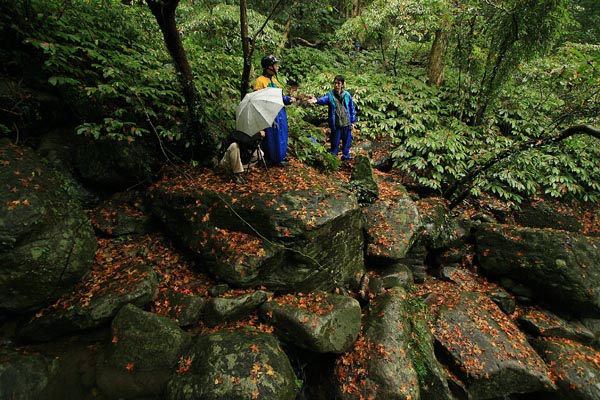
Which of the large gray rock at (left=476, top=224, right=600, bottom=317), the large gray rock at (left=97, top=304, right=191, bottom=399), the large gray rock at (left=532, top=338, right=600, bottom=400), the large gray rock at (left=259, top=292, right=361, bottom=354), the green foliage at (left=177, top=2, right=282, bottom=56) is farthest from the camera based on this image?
the green foliage at (left=177, top=2, right=282, bottom=56)

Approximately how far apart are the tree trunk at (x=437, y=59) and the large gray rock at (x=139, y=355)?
1285cm

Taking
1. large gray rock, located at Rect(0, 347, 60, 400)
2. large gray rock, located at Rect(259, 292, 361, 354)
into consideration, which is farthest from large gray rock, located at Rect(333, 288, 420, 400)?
large gray rock, located at Rect(0, 347, 60, 400)

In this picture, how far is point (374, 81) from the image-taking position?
38.2 feet

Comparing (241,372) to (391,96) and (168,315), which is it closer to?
(168,315)

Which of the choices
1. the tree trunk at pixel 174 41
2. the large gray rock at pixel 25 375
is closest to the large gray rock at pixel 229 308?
the large gray rock at pixel 25 375

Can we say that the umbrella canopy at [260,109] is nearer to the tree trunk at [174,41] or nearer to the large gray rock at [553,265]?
the tree trunk at [174,41]

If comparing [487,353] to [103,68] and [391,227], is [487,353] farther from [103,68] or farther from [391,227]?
[103,68]

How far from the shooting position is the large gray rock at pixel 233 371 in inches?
131

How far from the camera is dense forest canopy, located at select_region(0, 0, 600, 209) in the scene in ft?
15.4

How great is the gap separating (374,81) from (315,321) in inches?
413

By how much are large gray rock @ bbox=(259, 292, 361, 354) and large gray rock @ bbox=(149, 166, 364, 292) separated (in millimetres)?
383

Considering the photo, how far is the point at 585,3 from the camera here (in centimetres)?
1667

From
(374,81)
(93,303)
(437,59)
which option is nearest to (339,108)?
(374,81)

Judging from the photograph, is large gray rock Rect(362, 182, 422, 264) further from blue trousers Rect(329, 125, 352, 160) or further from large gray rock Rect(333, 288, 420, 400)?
blue trousers Rect(329, 125, 352, 160)
